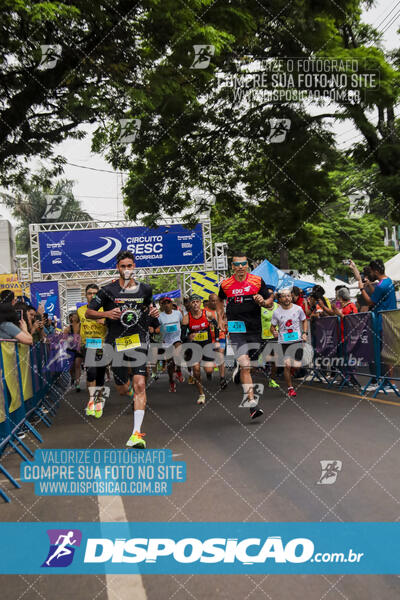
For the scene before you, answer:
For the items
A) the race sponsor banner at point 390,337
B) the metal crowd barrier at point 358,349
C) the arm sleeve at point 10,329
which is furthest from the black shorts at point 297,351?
the arm sleeve at point 10,329

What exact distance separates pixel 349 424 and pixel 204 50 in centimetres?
637

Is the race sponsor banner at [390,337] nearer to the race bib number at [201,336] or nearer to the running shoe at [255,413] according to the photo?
the running shoe at [255,413]

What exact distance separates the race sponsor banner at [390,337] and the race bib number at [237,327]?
2.20 meters

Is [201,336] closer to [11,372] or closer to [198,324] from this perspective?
[198,324]

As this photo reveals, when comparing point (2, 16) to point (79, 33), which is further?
point (79, 33)

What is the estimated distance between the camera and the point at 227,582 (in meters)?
3.48

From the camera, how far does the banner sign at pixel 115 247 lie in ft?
94.5

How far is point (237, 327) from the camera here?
9750 mm

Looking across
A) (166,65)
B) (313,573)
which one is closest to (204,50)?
(166,65)

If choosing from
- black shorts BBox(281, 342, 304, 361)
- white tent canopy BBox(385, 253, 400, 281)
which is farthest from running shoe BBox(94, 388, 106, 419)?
white tent canopy BBox(385, 253, 400, 281)

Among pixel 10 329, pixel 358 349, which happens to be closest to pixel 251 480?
pixel 10 329

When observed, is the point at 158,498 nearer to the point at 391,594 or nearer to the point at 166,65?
the point at 391,594

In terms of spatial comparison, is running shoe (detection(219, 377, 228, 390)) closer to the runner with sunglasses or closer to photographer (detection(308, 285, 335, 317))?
Result: the runner with sunglasses

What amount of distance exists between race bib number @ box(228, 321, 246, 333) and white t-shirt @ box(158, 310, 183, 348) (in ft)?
18.7
